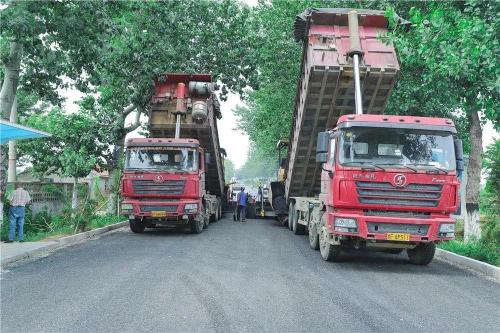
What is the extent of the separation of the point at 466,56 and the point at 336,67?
2.70 metres

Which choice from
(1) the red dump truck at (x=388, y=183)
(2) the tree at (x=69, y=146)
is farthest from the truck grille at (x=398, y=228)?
(2) the tree at (x=69, y=146)

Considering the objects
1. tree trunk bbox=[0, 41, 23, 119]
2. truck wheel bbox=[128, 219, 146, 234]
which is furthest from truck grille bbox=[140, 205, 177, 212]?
tree trunk bbox=[0, 41, 23, 119]

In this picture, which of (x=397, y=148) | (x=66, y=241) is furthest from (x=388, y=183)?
(x=66, y=241)

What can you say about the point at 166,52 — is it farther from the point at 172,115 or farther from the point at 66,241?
the point at 66,241

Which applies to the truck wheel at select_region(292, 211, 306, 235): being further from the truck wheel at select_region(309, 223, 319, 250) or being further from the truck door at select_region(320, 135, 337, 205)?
the truck door at select_region(320, 135, 337, 205)

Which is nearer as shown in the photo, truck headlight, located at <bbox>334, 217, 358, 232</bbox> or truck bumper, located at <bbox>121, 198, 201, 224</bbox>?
truck headlight, located at <bbox>334, 217, 358, 232</bbox>

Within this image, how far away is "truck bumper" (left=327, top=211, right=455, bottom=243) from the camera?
28.1ft

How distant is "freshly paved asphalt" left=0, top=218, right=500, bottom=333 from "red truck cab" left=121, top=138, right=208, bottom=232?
3201 mm

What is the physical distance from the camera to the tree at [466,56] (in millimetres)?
8781

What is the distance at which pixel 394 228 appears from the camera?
862 cm

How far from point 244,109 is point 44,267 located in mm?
32340

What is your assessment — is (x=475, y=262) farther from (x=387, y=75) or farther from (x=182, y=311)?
(x=182, y=311)

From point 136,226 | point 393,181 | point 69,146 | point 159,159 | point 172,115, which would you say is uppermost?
point 172,115

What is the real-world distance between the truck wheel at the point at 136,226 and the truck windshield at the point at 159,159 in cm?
194
